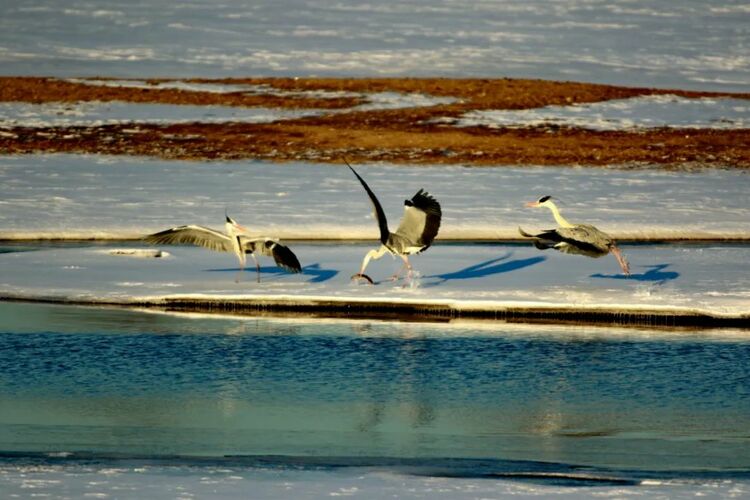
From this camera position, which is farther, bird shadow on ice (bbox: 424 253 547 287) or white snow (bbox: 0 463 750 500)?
bird shadow on ice (bbox: 424 253 547 287)

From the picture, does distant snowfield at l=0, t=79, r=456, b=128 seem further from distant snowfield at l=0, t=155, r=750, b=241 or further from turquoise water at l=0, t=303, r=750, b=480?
turquoise water at l=0, t=303, r=750, b=480

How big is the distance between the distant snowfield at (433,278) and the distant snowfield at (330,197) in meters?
0.77

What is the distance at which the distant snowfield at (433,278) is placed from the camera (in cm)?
1209

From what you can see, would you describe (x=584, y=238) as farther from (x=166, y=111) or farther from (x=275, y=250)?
(x=166, y=111)

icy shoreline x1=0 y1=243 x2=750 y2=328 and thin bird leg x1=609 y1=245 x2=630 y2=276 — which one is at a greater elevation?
thin bird leg x1=609 y1=245 x2=630 y2=276

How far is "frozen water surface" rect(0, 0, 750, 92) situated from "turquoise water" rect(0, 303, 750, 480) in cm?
2013

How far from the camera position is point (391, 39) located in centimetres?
3569

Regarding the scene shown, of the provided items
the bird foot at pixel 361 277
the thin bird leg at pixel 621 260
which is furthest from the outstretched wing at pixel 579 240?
the bird foot at pixel 361 277

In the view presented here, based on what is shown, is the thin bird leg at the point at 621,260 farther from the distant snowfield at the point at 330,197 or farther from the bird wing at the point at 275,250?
the bird wing at the point at 275,250

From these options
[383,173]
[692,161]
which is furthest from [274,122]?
[692,161]

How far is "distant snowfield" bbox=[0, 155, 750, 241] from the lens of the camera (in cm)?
1608

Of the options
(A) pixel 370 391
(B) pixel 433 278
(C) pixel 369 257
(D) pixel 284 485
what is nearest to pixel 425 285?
(B) pixel 433 278

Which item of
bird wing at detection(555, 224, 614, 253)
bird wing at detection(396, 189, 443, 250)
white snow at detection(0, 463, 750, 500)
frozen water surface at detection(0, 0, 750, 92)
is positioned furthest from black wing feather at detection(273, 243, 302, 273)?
frozen water surface at detection(0, 0, 750, 92)

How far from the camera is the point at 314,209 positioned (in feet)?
56.1
